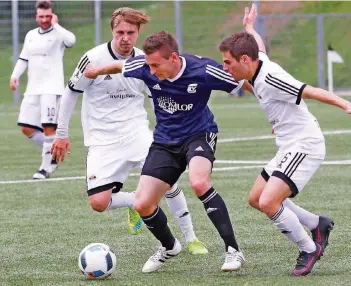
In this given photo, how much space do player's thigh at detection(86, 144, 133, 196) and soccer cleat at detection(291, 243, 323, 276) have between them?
6.79 feet

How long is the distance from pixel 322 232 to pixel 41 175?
20.4 feet

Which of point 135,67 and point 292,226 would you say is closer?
point 292,226

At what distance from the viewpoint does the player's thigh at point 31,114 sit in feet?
47.3

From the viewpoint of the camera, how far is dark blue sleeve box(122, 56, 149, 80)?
26.3 ft

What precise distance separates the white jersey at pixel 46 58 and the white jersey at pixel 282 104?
7.18 meters

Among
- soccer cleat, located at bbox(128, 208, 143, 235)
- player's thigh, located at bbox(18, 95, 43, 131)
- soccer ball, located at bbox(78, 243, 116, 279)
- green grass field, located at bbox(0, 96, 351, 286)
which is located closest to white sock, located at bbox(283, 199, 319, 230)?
green grass field, located at bbox(0, 96, 351, 286)

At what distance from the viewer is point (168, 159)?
7.90 meters

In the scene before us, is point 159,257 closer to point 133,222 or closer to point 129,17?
point 133,222

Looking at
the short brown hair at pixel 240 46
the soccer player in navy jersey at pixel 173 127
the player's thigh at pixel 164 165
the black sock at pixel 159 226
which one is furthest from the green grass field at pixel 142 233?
the short brown hair at pixel 240 46

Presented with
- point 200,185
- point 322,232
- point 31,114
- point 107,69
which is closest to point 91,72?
point 107,69

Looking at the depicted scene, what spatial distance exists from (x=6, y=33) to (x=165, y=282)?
25950 millimetres

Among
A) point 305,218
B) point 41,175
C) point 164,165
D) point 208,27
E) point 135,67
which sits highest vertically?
point 135,67

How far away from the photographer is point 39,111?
574 inches

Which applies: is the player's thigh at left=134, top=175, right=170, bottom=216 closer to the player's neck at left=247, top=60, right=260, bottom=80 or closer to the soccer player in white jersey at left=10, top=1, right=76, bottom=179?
the player's neck at left=247, top=60, right=260, bottom=80
